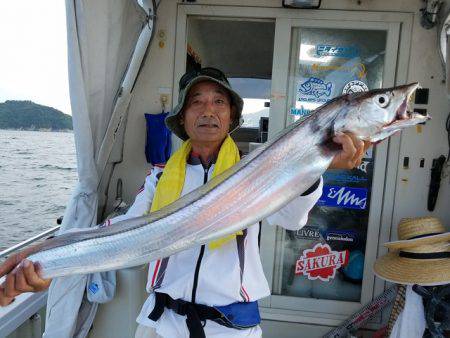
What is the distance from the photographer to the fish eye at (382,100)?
1268 mm

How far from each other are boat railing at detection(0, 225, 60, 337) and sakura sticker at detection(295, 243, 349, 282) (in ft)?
7.44

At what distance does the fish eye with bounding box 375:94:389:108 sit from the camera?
1.27 m

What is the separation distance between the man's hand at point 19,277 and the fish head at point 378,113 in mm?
1305

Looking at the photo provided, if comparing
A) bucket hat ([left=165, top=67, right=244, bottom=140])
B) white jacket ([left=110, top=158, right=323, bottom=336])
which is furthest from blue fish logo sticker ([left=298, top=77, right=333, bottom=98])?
white jacket ([left=110, top=158, right=323, bottom=336])

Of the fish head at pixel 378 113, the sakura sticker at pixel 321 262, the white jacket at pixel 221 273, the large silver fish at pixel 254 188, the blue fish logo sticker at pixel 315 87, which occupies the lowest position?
the sakura sticker at pixel 321 262

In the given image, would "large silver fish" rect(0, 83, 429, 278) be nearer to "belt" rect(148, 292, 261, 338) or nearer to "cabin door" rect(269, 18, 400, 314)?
"belt" rect(148, 292, 261, 338)

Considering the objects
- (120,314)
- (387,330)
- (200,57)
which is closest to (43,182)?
(200,57)

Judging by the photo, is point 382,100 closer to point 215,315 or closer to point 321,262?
point 215,315

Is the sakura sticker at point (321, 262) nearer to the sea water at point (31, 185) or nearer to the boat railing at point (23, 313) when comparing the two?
the boat railing at point (23, 313)

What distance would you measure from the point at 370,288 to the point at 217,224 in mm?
2654

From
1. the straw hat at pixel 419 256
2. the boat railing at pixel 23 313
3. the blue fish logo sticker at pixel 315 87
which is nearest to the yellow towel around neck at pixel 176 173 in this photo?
the boat railing at pixel 23 313

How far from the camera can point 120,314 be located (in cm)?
310

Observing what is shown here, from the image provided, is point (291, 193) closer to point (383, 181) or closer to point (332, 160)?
point (332, 160)

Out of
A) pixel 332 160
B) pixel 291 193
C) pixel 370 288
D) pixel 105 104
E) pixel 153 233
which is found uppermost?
pixel 105 104
